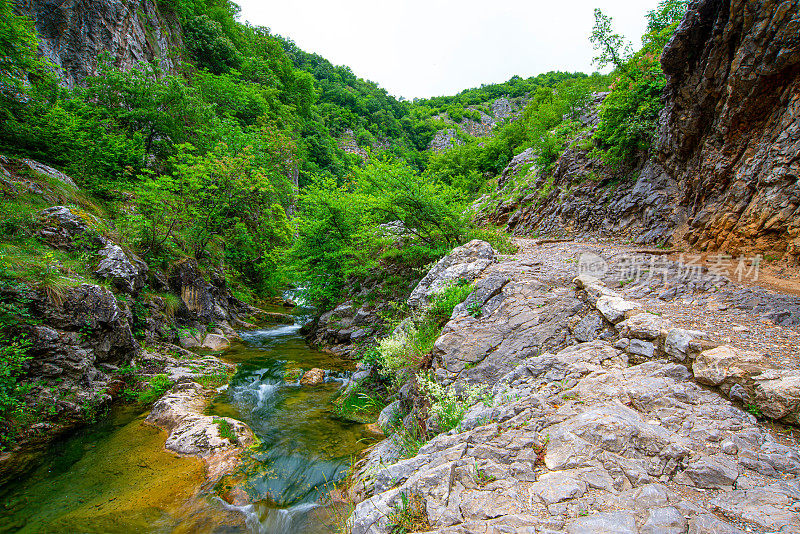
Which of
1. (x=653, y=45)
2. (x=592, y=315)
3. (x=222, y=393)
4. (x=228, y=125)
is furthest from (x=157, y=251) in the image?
(x=653, y=45)

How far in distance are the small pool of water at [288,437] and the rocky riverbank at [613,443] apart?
86cm

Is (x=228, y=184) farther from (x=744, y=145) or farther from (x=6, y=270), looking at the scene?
(x=744, y=145)

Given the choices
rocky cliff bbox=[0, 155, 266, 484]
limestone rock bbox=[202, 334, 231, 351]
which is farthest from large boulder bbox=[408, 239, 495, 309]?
limestone rock bbox=[202, 334, 231, 351]

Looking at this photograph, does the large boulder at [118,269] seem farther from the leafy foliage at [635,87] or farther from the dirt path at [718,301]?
the leafy foliage at [635,87]

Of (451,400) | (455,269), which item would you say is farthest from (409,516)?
(455,269)

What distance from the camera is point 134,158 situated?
43.4 ft

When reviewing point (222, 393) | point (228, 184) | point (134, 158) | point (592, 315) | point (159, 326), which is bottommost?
point (222, 393)

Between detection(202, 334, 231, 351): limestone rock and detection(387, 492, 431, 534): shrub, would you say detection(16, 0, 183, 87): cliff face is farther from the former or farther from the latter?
detection(387, 492, 431, 534): shrub

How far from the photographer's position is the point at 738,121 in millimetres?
6961

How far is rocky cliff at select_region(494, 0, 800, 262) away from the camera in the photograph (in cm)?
582

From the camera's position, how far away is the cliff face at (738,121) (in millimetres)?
5773

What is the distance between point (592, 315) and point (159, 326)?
12247 mm

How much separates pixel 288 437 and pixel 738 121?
12.3m

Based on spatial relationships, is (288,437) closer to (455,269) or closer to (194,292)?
(455,269)
